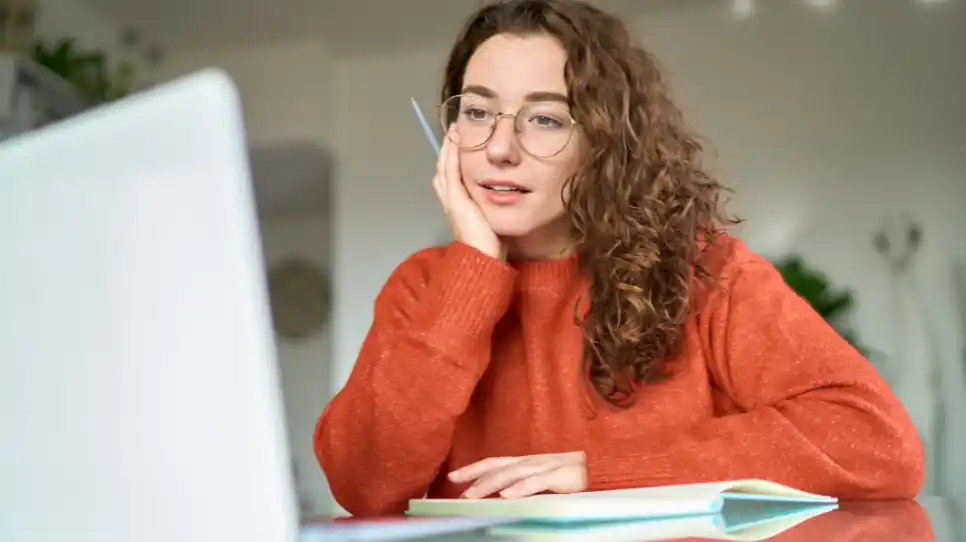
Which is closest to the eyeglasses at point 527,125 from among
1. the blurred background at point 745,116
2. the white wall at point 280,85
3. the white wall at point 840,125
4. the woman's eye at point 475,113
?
the woman's eye at point 475,113

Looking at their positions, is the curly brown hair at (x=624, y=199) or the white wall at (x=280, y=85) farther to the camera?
the white wall at (x=280, y=85)

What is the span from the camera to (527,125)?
896 millimetres

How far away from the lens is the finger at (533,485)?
65 cm

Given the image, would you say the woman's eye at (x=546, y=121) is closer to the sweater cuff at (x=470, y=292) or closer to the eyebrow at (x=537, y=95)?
the eyebrow at (x=537, y=95)

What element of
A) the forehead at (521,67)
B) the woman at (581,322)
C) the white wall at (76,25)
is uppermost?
the white wall at (76,25)

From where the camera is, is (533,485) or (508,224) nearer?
(533,485)

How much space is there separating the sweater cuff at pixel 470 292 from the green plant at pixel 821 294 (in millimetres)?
2087

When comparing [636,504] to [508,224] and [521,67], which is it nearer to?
[508,224]

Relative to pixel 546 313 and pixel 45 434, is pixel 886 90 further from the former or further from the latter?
pixel 45 434

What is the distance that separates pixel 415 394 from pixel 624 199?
1.00ft

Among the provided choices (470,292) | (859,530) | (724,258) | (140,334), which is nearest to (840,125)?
(724,258)

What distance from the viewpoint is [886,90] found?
3041 millimetres

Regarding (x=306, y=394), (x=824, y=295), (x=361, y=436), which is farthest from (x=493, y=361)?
(x=306, y=394)

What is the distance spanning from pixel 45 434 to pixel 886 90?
10.8 ft
